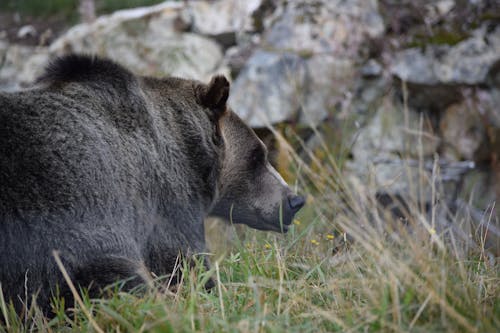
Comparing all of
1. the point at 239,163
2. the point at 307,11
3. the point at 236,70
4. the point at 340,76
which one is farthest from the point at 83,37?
the point at 239,163

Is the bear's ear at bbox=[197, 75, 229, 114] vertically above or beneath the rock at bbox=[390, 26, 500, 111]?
above

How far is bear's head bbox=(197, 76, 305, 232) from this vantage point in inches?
175

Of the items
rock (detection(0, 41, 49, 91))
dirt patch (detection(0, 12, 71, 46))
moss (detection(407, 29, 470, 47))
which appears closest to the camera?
moss (detection(407, 29, 470, 47))

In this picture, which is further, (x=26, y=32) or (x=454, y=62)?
(x=26, y=32)

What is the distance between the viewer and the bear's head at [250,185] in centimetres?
443

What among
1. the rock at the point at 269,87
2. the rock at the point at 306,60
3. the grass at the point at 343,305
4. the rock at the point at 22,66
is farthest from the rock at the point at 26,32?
the grass at the point at 343,305

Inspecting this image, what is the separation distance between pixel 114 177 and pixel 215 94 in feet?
3.49

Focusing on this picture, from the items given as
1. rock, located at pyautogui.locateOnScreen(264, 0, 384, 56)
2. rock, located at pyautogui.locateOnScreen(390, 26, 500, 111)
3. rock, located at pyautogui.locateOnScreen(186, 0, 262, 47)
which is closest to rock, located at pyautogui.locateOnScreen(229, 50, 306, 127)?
rock, located at pyautogui.locateOnScreen(264, 0, 384, 56)

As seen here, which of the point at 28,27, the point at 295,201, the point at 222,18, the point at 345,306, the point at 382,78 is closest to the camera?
the point at 345,306

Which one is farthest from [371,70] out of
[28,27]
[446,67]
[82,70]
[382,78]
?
[28,27]

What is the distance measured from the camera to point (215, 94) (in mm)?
4262

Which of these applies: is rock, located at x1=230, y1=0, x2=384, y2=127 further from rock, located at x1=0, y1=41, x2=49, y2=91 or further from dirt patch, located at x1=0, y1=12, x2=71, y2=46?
dirt patch, located at x1=0, y1=12, x2=71, y2=46

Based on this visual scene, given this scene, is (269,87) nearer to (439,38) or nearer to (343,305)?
(439,38)

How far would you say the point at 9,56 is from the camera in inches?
451
